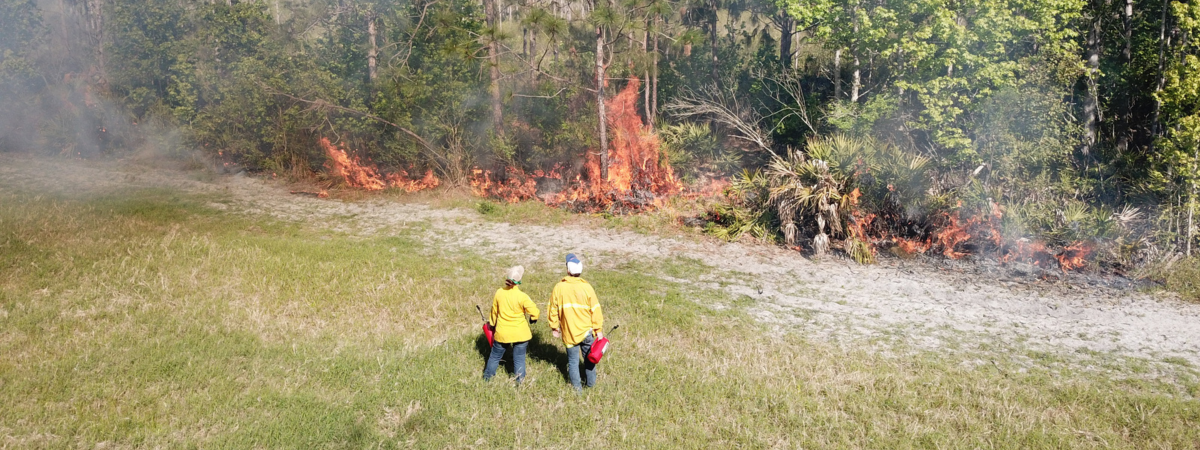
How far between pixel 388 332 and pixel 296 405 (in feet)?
7.43

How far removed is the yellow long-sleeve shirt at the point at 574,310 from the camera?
24.6ft

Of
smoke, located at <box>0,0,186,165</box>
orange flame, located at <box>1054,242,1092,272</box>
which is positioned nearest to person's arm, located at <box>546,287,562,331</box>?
orange flame, located at <box>1054,242,1092,272</box>

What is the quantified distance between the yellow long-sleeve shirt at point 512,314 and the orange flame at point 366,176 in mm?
13642

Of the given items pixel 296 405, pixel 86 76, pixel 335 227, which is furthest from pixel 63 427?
pixel 86 76


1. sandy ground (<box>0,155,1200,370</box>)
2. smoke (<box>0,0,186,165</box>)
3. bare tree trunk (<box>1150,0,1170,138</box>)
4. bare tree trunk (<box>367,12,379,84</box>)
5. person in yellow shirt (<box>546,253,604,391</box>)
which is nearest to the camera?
person in yellow shirt (<box>546,253,604,391</box>)

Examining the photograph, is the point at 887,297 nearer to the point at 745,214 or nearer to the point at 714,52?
the point at 745,214

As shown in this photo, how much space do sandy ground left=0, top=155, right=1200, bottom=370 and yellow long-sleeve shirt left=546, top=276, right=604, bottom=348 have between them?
13.2ft

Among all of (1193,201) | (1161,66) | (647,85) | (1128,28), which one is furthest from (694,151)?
(1193,201)

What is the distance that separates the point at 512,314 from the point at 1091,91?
14.8 metres

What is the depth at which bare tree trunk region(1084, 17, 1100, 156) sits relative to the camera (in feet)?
51.9

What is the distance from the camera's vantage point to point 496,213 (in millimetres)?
18312

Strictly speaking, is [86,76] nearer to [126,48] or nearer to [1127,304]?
[126,48]

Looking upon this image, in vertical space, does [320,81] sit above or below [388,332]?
above

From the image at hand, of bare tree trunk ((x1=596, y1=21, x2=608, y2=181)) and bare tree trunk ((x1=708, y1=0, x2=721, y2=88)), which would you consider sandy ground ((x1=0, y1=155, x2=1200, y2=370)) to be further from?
bare tree trunk ((x1=708, y1=0, x2=721, y2=88))
